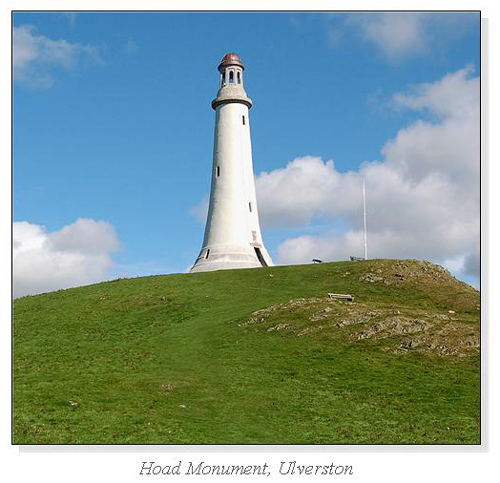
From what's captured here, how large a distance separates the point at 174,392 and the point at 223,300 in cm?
2065

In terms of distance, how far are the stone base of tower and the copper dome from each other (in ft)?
67.6

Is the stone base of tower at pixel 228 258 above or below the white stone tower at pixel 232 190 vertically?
below

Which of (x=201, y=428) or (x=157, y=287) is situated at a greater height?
(x=157, y=287)

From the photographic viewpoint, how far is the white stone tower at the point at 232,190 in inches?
2778

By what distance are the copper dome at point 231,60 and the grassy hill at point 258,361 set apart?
2875cm

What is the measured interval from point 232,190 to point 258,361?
3840cm

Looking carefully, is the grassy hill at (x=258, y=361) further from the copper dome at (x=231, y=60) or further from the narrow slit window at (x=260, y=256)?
the copper dome at (x=231, y=60)

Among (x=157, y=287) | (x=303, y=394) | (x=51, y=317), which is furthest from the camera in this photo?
(x=157, y=287)

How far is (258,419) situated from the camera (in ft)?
89.7

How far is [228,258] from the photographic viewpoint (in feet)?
228

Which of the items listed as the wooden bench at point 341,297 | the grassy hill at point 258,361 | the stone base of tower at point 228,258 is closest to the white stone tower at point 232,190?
the stone base of tower at point 228,258

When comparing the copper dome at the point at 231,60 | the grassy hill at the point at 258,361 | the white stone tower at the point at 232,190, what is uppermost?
the copper dome at the point at 231,60
